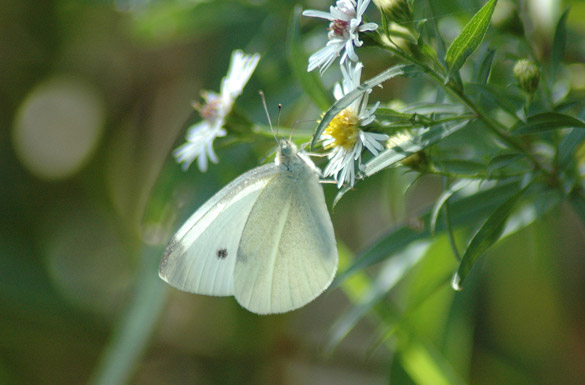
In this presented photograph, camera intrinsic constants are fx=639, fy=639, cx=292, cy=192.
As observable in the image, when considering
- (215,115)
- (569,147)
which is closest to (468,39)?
(569,147)

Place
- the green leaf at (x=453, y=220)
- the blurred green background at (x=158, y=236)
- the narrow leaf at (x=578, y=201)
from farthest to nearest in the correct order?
1. the blurred green background at (x=158, y=236)
2. the green leaf at (x=453, y=220)
3. the narrow leaf at (x=578, y=201)

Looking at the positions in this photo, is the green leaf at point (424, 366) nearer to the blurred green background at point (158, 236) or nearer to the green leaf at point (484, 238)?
the blurred green background at point (158, 236)

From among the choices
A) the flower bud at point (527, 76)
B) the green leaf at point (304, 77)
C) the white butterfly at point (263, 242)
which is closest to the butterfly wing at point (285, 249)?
the white butterfly at point (263, 242)

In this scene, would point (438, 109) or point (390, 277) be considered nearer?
point (438, 109)

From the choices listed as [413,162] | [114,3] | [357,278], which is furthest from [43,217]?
[413,162]

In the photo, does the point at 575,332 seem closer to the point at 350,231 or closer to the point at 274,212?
the point at 350,231

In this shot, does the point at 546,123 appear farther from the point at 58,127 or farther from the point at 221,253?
the point at 58,127
